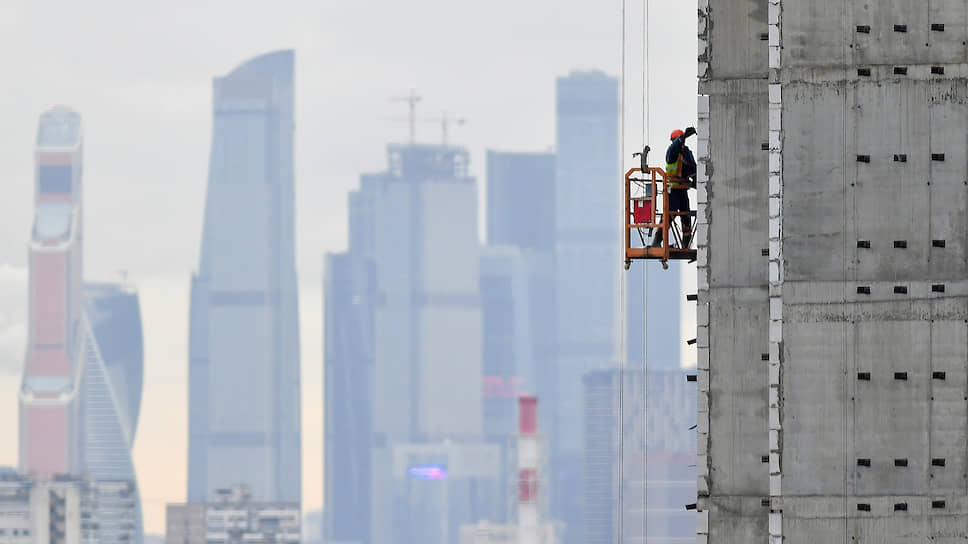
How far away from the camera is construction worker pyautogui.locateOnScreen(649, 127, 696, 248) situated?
4034 cm

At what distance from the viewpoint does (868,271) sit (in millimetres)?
33219

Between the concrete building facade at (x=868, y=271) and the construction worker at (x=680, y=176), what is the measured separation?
21.3ft

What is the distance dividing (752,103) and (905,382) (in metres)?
6.95

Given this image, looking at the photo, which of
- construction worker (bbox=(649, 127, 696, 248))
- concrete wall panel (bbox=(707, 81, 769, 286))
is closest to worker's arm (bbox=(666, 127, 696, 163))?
construction worker (bbox=(649, 127, 696, 248))

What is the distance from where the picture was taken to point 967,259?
33.0 m

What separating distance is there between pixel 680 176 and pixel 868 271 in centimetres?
797

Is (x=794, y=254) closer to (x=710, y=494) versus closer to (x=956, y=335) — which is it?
(x=956, y=335)

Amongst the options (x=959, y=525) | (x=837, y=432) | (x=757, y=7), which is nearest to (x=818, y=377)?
(x=837, y=432)

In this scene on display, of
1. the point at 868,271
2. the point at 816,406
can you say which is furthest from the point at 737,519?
the point at 868,271

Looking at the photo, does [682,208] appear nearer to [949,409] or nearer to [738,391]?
[738,391]

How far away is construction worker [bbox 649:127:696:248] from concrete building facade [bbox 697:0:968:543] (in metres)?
6.50

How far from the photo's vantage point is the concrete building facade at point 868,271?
32844 millimetres

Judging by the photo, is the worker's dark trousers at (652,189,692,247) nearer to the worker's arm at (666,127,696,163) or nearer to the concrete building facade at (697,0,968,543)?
the worker's arm at (666,127,696,163)

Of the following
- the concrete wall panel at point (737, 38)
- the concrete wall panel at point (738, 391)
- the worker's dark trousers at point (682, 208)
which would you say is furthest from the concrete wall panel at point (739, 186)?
the worker's dark trousers at point (682, 208)
